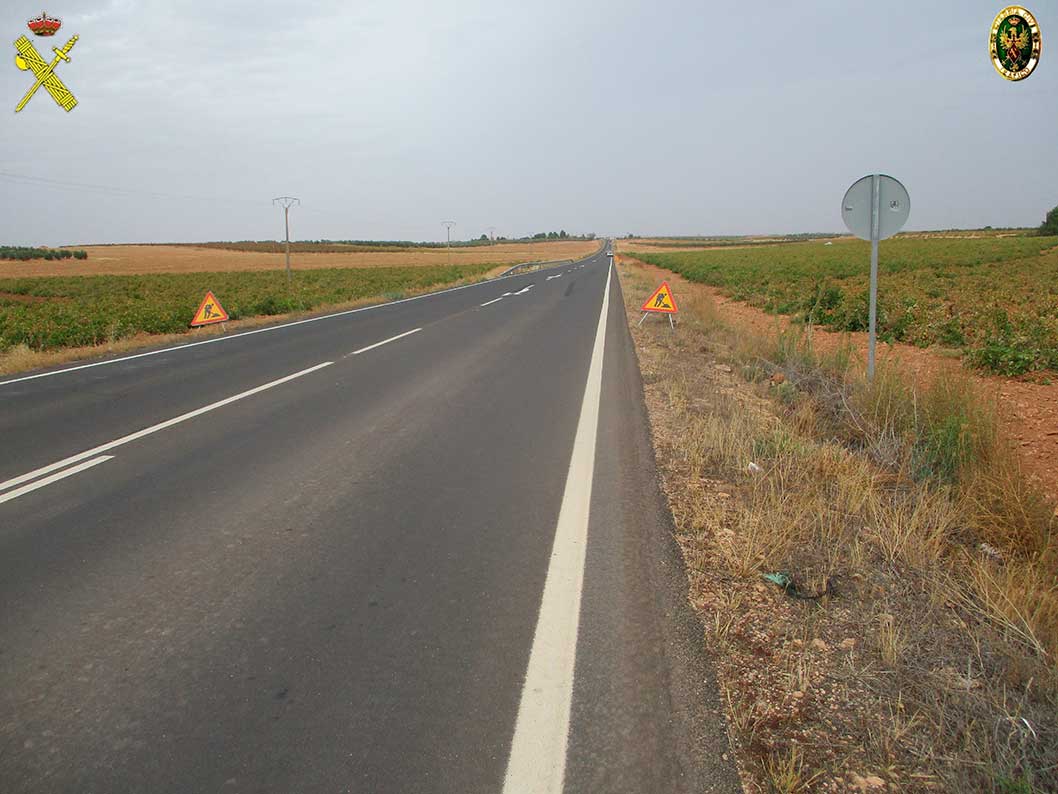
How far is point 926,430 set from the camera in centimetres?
613

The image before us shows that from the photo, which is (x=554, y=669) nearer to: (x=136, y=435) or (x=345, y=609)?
(x=345, y=609)

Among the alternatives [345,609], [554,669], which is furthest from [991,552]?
[345,609]

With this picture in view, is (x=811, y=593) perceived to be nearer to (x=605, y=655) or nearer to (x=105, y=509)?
(x=605, y=655)

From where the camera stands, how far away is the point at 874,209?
23.5 ft

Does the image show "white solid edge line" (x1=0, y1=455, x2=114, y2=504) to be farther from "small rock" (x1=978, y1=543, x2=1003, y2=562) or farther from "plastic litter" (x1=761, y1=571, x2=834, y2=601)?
"small rock" (x1=978, y1=543, x2=1003, y2=562)

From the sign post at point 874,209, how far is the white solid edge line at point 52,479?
7.25m

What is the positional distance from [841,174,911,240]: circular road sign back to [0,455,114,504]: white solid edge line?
7400 mm

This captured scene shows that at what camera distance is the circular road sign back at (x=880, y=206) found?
7.00 meters

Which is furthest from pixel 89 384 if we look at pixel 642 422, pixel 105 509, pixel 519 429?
pixel 642 422

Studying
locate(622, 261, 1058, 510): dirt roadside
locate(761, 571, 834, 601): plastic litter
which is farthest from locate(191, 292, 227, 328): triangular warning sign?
locate(761, 571, 834, 601): plastic litter

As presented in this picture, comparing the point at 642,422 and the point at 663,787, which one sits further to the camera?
the point at 642,422

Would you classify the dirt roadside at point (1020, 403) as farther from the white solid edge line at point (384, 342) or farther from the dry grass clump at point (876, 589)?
the white solid edge line at point (384, 342)

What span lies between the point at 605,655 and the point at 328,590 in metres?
1.49

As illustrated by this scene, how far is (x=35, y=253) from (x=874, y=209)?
403 ft
